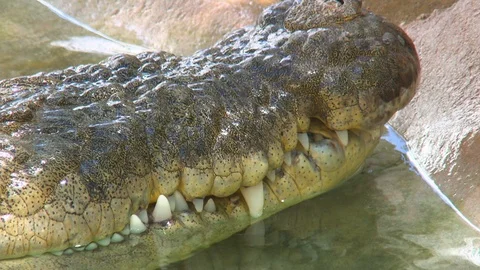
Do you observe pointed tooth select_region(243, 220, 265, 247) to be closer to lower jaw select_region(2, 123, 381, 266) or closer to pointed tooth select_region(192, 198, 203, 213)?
lower jaw select_region(2, 123, 381, 266)

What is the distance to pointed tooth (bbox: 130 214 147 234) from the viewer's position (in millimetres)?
2561

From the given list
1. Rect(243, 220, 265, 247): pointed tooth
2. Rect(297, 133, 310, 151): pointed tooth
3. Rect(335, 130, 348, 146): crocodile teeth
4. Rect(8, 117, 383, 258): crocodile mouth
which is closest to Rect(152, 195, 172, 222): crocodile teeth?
Answer: Rect(8, 117, 383, 258): crocodile mouth

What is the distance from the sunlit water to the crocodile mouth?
7cm

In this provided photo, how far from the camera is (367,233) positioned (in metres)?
3.03

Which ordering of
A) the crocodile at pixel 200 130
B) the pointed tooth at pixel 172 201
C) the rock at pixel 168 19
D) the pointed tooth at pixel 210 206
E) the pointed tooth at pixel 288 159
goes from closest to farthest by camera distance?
the crocodile at pixel 200 130, the pointed tooth at pixel 172 201, the pointed tooth at pixel 210 206, the pointed tooth at pixel 288 159, the rock at pixel 168 19

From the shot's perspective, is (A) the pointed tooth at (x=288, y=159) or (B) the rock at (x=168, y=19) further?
(B) the rock at (x=168, y=19)

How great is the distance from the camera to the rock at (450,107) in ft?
11.0

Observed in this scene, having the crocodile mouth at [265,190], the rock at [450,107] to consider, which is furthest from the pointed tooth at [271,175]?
the rock at [450,107]

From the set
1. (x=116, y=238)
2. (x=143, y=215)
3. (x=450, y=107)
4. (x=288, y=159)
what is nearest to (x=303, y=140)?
(x=288, y=159)

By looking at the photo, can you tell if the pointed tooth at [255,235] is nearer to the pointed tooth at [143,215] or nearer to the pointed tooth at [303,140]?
the pointed tooth at [303,140]

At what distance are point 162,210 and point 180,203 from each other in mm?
76

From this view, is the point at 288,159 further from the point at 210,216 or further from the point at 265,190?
the point at 210,216

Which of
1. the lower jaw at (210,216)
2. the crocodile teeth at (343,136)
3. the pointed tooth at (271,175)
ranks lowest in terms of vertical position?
the lower jaw at (210,216)

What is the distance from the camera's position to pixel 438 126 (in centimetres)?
365
